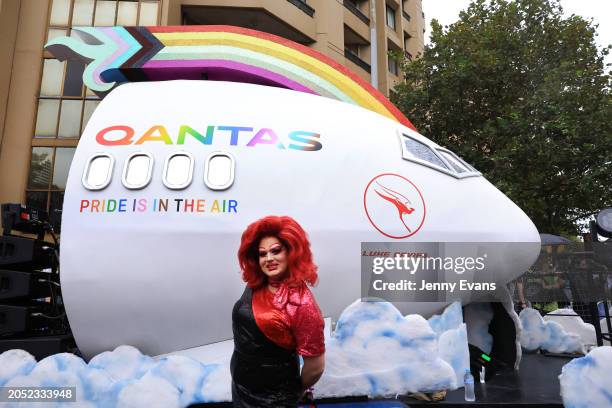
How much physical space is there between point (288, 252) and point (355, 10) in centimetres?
2620

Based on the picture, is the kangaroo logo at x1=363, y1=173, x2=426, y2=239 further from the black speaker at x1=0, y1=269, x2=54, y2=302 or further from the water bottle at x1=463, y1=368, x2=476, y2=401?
the black speaker at x1=0, y1=269, x2=54, y2=302

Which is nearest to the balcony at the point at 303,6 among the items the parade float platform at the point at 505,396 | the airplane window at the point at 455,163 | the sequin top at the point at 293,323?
the airplane window at the point at 455,163

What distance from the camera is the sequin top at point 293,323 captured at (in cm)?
218

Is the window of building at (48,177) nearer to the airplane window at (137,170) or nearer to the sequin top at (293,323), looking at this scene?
the airplane window at (137,170)

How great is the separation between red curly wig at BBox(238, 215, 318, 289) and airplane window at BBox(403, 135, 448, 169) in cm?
317

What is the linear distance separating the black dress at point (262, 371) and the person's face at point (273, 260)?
223mm

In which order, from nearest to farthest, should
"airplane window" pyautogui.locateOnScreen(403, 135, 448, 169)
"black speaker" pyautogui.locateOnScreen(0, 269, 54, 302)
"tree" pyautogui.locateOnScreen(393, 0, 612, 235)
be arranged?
"black speaker" pyautogui.locateOnScreen(0, 269, 54, 302)
"airplane window" pyautogui.locateOnScreen(403, 135, 448, 169)
"tree" pyautogui.locateOnScreen(393, 0, 612, 235)

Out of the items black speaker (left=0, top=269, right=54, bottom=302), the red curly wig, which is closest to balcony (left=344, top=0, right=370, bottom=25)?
black speaker (left=0, top=269, right=54, bottom=302)

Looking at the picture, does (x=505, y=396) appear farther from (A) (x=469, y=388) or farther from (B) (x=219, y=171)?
(B) (x=219, y=171)

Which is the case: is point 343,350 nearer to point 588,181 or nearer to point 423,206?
point 423,206

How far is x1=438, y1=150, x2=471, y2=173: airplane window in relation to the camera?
546cm

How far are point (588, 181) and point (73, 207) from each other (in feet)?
44.3

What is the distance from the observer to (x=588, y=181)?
12.7m

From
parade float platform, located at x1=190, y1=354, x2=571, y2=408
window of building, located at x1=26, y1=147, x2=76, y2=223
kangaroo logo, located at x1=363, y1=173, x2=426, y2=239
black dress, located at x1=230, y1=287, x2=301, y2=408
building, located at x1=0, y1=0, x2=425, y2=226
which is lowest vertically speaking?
parade float platform, located at x1=190, y1=354, x2=571, y2=408
